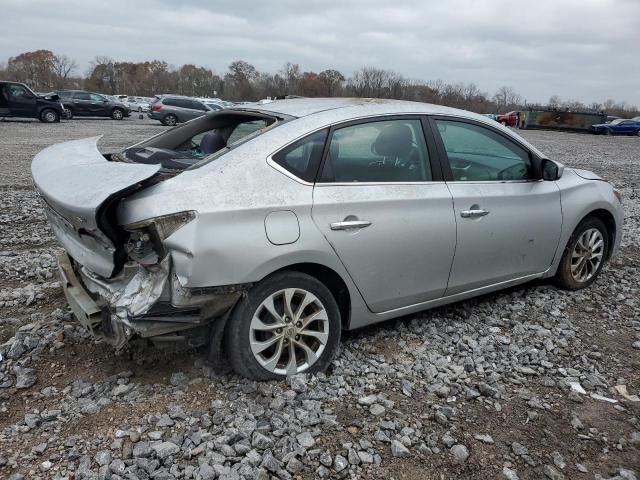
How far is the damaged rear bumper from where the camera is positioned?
2.77 m

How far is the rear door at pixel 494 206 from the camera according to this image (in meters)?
3.80

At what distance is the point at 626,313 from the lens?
455 cm

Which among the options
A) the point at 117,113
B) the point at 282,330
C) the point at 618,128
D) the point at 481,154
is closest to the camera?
the point at 282,330

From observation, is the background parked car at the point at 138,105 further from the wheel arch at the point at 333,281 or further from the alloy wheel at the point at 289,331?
the alloy wheel at the point at 289,331

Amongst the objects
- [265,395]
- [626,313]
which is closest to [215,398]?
[265,395]

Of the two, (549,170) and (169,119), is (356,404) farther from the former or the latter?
(169,119)

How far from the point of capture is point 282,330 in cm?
312

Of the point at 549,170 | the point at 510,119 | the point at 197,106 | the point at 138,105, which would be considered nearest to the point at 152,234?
the point at 549,170

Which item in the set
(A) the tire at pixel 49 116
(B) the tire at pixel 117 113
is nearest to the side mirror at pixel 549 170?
(A) the tire at pixel 49 116

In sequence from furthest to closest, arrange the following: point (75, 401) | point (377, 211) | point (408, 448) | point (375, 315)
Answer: point (375, 315) < point (377, 211) < point (75, 401) < point (408, 448)

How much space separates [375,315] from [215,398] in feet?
3.73

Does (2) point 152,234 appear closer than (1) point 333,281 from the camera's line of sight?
Yes

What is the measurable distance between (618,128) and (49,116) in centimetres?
3665

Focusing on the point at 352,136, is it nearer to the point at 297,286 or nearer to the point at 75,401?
the point at 297,286
